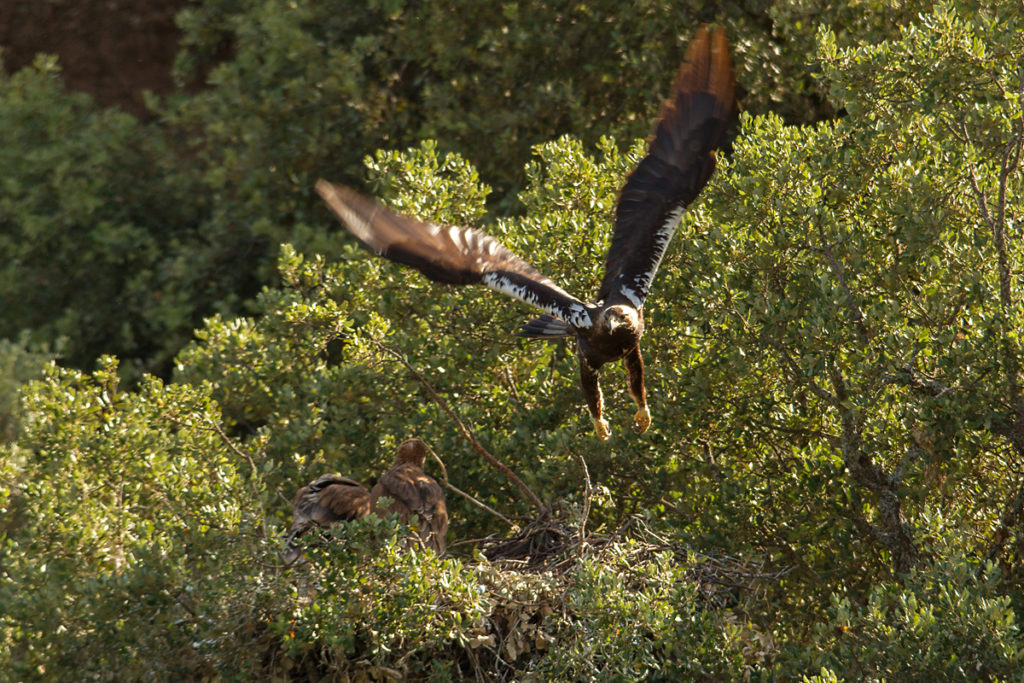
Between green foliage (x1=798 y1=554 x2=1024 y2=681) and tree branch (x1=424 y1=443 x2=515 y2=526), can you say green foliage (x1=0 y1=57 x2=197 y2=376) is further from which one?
green foliage (x1=798 y1=554 x2=1024 y2=681)

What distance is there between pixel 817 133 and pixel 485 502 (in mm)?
3041

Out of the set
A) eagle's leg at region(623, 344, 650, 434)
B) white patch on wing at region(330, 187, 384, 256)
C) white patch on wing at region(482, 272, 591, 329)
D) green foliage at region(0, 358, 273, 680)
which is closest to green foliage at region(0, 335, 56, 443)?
green foliage at region(0, 358, 273, 680)

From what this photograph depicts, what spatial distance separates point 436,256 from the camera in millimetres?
6734

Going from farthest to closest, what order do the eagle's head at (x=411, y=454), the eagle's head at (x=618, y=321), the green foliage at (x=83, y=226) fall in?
the green foliage at (x=83, y=226), the eagle's head at (x=411, y=454), the eagle's head at (x=618, y=321)

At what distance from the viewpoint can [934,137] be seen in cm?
689

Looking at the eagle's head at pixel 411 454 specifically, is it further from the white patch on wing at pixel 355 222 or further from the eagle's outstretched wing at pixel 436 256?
the white patch on wing at pixel 355 222

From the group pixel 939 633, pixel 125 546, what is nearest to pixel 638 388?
pixel 939 633

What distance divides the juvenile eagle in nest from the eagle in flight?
1.09 m

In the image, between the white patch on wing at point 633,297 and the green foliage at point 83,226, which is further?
the green foliage at point 83,226

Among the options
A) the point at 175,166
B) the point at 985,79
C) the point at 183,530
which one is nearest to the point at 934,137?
the point at 985,79

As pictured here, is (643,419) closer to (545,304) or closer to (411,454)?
(545,304)

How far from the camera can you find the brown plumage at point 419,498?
23.1 ft

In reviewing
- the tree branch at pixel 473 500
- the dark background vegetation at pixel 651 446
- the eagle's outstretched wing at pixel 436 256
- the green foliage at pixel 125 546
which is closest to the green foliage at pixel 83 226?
the dark background vegetation at pixel 651 446

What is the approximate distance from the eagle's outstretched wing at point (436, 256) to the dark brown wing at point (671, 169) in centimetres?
37
